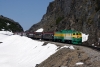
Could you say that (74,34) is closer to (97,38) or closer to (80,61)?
(97,38)

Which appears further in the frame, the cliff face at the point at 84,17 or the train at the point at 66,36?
the cliff face at the point at 84,17

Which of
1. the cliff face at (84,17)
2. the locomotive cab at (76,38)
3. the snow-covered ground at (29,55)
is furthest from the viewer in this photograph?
the cliff face at (84,17)

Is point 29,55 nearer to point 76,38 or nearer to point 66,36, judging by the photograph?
point 76,38

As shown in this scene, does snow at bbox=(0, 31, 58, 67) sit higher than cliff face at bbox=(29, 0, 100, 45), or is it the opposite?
cliff face at bbox=(29, 0, 100, 45)

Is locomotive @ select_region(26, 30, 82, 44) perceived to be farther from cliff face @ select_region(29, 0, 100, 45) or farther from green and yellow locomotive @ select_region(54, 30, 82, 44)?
cliff face @ select_region(29, 0, 100, 45)

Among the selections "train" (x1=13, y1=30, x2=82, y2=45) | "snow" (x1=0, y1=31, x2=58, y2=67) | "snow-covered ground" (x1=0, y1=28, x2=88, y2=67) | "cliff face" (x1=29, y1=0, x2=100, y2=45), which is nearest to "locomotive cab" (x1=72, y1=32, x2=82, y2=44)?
"train" (x1=13, y1=30, x2=82, y2=45)

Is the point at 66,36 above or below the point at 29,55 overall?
above

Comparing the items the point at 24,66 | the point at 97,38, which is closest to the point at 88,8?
the point at 97,38

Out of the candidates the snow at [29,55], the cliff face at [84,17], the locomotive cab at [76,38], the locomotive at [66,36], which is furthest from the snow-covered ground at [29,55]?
the locomotive cab at [76,38]

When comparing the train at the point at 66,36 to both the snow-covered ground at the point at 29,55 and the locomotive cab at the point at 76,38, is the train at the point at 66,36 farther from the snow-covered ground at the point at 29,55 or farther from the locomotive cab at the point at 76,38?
the snow-covered ground at the point at 29,55

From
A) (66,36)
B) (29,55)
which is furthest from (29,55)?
(66,36)

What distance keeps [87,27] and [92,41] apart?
330 inches

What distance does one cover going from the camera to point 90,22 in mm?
56625

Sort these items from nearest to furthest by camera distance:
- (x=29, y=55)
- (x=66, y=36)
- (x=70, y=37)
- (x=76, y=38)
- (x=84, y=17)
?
(x=29, y=55) → (x=76, y=38) → (x=70, y=37) → (x=66, y=36) → (x=84, y=17)
